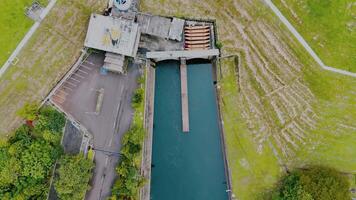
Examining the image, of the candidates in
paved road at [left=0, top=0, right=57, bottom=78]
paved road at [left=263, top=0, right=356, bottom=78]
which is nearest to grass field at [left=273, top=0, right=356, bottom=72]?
paved road at [left=263, top=0, right=356, bottom=78]

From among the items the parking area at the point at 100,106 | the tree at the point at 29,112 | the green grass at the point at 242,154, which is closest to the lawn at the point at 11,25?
the tree at the point at 29,112

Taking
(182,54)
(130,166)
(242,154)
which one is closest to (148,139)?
(130,166)

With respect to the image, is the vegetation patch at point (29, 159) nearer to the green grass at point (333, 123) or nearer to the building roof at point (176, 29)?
the building roof at point (176, 29)

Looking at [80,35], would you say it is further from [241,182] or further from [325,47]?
[325,47]

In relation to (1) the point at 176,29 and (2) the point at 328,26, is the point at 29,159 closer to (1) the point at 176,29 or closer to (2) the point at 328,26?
(1) the point at 176,29

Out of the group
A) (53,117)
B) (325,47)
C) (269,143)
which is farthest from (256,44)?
(53,117)
